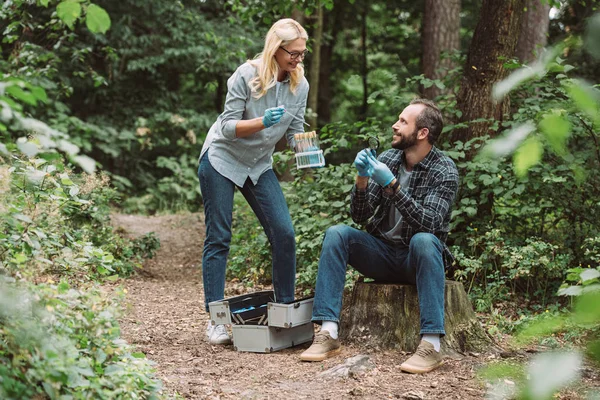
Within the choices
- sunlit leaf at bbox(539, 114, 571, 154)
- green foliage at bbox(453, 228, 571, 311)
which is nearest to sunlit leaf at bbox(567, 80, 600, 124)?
sunlit leaf at bbox(539, 114, 571, 154)

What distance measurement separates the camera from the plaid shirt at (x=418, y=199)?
3471 mm

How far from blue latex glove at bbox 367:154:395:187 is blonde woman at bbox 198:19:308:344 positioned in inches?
23.8

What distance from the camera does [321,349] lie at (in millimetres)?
3477

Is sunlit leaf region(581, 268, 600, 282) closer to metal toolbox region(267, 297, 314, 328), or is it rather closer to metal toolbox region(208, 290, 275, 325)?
metal toolbox region(267, 297, 314, 328)

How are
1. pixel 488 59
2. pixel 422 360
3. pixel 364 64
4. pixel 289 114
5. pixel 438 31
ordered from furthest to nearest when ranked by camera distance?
1. pixel 364 64
2. pixel 438 31
3. pixel 488 59
4. pixel 289 114
5. pixel 422 360

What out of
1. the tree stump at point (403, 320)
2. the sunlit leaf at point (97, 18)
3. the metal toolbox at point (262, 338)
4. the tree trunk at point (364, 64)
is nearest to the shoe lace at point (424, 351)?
the tree stump at point (403, 320)

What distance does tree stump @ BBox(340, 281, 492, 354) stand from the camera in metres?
3.60

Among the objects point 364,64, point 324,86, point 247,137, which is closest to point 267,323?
point 247,137

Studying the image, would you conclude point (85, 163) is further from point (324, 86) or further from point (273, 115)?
point (324, 86)

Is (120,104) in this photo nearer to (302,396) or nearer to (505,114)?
(505,114)

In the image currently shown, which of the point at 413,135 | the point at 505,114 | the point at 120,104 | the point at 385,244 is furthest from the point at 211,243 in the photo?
the point at 120,104

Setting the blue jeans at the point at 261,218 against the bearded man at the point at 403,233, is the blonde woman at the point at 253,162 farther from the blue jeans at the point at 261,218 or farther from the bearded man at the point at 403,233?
the bearded man at the point at 403,233

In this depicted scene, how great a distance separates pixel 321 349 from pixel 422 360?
0.55 metres

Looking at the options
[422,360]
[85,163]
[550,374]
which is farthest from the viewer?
[422,360]
